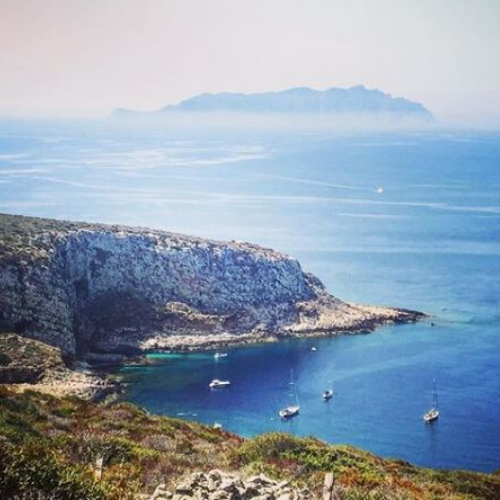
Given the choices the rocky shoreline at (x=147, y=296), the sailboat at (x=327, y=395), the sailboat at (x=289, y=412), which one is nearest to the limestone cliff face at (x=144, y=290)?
the rocky shoreline at (x=147, y=296)

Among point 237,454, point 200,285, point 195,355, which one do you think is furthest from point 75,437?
point 200,285

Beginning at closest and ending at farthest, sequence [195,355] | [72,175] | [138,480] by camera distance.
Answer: [138,480] → [195,355] → [72,175]

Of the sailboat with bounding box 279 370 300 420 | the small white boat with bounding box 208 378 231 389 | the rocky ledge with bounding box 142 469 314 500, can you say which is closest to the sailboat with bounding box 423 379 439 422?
the sailboat with bounding box 279 370 300 420

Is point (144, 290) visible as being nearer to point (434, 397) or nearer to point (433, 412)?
point (434, 397)

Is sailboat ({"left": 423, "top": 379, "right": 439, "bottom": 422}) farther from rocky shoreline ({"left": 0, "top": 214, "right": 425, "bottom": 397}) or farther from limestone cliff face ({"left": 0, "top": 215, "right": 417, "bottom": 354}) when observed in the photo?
limestone cliff face ({"left": 0, "top": 215, "right": 417, "bottom": 354})

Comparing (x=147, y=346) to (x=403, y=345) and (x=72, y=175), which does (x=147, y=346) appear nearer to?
(x=403, y=345)

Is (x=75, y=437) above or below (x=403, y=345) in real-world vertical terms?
above
